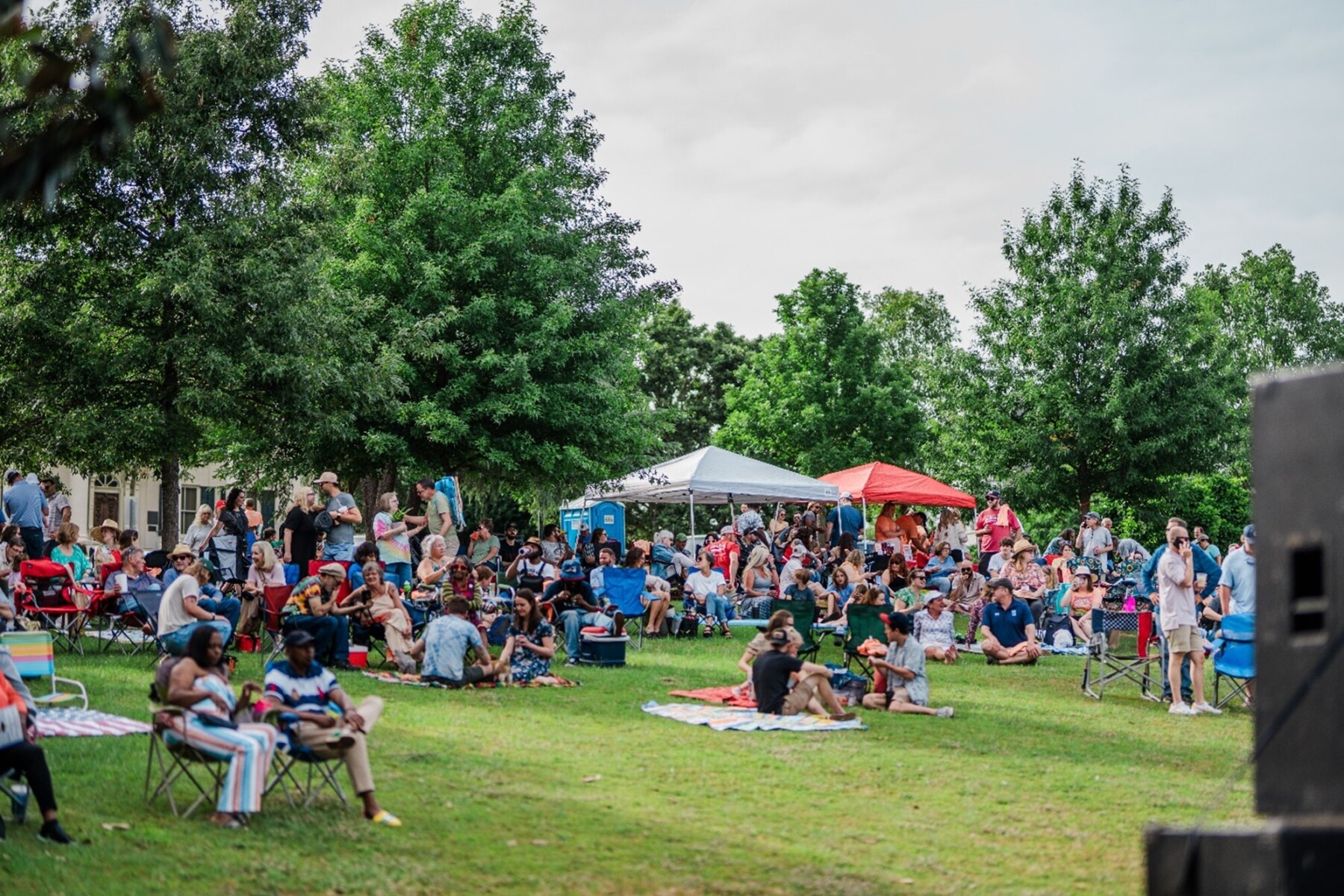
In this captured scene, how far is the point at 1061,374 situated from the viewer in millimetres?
36000

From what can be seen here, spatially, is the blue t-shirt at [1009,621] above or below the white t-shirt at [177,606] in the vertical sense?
below

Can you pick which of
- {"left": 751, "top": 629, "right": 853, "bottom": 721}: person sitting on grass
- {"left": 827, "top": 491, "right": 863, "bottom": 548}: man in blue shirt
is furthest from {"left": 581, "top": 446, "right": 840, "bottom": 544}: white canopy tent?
{"left": 751, "top": 629, "right": 853, "bottom": 721}: person sitting on grass

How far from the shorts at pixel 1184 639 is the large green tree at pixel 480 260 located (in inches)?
604

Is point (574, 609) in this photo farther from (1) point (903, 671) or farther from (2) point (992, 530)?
(2) point (992, 530)

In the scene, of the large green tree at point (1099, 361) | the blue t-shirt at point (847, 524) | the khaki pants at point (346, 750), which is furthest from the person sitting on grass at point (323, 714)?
the large green tree at point (1099, 361)

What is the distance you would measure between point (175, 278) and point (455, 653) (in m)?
10.5

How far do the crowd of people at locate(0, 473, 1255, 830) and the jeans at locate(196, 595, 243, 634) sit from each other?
34 mm

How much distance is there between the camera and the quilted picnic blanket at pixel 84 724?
932 centimetres

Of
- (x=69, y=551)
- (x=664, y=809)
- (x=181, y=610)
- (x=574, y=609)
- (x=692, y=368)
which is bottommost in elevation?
(x=664, y=809)

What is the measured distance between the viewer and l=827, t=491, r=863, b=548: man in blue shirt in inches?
1062

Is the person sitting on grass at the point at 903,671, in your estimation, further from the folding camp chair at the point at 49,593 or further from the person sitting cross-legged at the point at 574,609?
the folding camp chair at the point at 49,593

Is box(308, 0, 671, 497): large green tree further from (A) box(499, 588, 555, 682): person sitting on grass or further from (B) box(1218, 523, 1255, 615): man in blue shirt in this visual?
(B) box(1218, 523, 1255, 615): man in blue shirt

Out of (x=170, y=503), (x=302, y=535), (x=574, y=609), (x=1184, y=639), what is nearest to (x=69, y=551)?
(x=302, y=535)

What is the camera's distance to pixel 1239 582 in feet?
42.6
